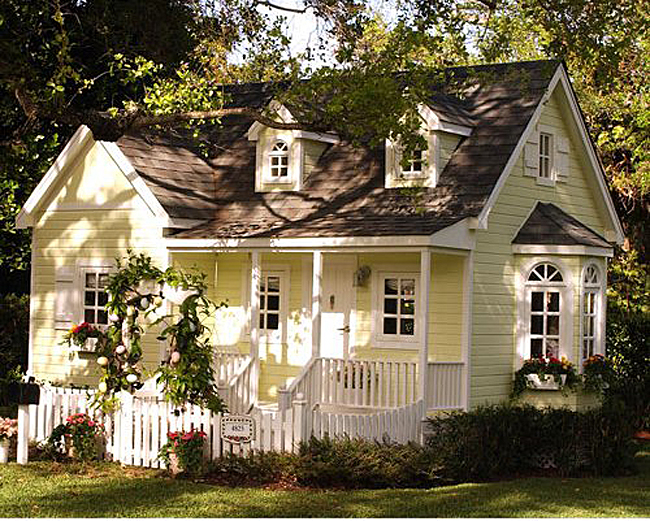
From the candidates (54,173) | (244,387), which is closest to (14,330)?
(54,173)

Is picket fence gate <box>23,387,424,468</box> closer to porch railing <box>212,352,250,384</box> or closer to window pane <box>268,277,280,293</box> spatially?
porch railing <box>212,352,250,384</box>

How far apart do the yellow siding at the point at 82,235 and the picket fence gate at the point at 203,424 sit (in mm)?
3634

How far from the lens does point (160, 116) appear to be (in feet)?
56.5

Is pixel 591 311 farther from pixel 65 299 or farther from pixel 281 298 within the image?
pixel 65 299

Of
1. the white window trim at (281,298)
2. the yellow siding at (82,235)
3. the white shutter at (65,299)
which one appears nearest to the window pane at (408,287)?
the white window trim at (281,298)

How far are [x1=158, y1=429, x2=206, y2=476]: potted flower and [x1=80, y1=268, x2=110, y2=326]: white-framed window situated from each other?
606cm

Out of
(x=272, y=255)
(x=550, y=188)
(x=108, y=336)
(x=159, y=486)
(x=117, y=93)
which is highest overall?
(x=117, y=93)

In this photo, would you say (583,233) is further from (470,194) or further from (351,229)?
(351,229)

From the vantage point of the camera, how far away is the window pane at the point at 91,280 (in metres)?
20.9

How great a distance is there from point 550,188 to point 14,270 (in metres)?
13.2

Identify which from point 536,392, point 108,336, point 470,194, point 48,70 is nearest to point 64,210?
point 48,70

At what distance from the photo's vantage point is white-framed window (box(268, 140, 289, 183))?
68.7 ft

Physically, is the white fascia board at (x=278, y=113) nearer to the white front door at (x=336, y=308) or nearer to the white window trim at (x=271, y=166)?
the white window trim at (x=271, y=166)

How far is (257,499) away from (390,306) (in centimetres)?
605
